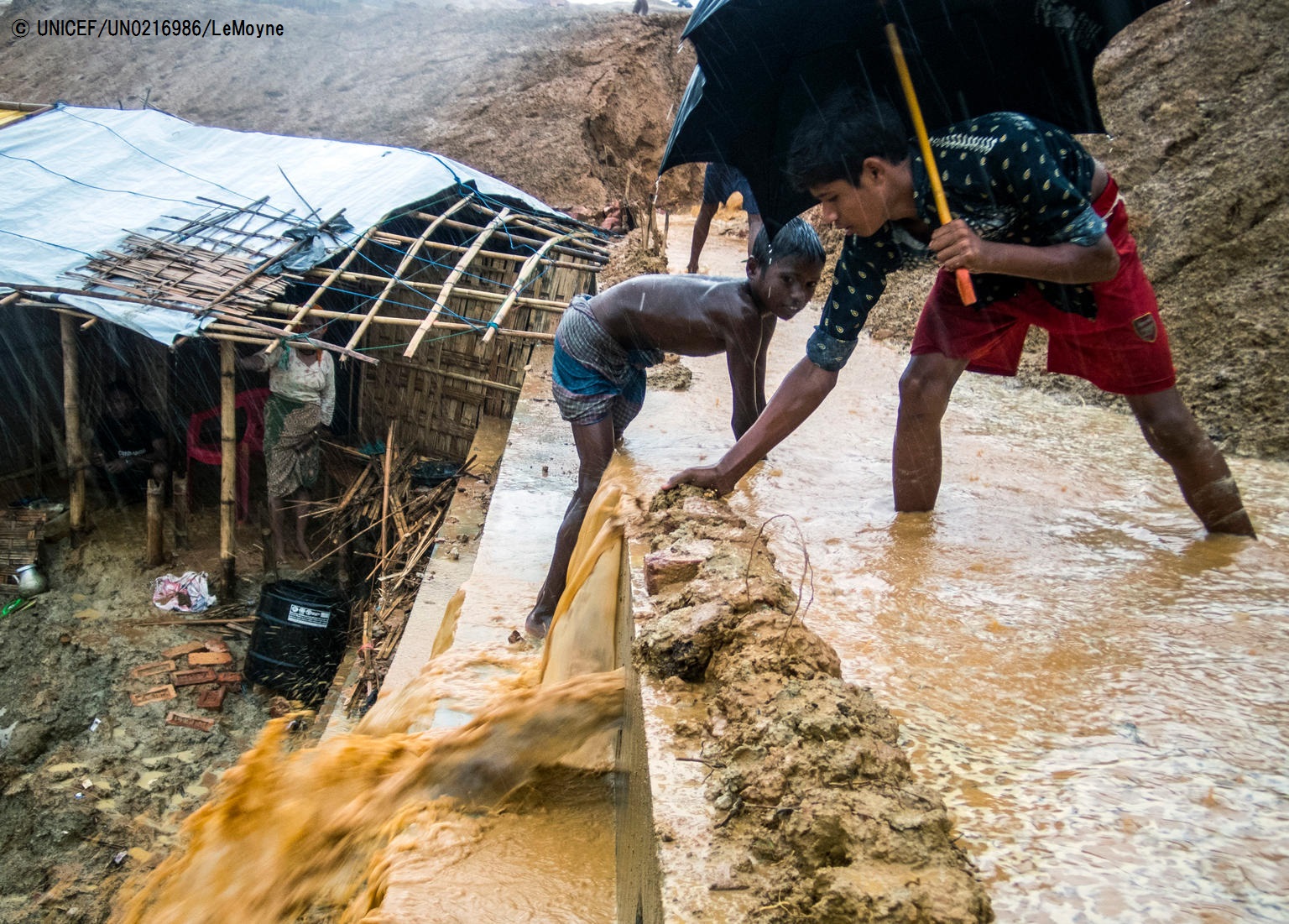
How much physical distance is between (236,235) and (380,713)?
21.0 feet

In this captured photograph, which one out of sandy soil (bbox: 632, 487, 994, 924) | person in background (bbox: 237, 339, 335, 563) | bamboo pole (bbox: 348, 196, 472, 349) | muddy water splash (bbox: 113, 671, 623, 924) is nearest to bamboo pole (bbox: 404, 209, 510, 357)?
bamboo pole (bbox: 348, 196, 472, 349)

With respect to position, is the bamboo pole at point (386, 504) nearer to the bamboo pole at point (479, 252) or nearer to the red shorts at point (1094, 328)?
the bamboo pole at point (479, 252)

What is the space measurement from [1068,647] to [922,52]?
70.9 inches

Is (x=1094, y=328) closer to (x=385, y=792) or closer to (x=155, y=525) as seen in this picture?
(x=385, y=792)

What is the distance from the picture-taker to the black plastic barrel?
6.96 m

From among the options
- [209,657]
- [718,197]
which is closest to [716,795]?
[718,197]

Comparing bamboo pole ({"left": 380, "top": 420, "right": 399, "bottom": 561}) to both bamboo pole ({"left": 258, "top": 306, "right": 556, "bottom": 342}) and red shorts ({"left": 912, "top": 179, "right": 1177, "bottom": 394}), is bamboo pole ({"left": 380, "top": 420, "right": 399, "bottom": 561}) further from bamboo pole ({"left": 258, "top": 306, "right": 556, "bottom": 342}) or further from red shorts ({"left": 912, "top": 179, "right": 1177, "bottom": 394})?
red shorts ({"left": 912, "top": 179, "right": 1177, "bottom": 394})

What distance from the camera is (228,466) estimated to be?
7918mm

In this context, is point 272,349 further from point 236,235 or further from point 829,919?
point 829,919

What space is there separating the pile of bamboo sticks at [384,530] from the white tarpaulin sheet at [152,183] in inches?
89.9

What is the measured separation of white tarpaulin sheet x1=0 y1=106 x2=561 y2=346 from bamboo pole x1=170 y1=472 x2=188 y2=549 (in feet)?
8.06

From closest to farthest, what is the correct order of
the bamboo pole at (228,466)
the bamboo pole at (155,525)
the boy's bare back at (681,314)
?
the boy's bare back at (681,314)
the bamboo pole at (228,466)
the bamboo pole at (155,525)

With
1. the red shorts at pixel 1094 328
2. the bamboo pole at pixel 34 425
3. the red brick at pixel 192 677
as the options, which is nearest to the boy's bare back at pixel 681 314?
the red shorts at pixel 1094 328

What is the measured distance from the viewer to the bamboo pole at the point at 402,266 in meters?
7.07
